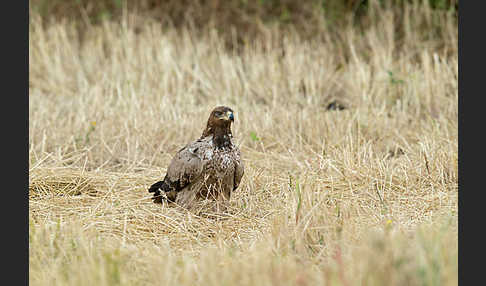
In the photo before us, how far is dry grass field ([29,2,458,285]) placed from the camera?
278 centimetres

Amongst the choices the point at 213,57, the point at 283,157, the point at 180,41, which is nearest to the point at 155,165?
the point at 283,157

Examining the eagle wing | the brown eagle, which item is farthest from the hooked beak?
the eagle wing

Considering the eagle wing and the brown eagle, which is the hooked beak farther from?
the eagle wing

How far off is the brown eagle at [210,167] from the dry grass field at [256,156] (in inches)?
7.1

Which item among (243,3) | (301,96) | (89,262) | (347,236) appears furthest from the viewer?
(243,3)

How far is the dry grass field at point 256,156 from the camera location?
2.78m

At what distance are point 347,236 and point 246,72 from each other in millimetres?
4882

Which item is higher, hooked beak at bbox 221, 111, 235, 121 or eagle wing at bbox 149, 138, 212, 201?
hooked beak at bbox 221, 111, 235, 121

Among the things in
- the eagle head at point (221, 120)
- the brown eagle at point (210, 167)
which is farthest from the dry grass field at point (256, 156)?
the eagle head at point (221, 120)

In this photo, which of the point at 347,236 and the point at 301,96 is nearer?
the point at 347,236

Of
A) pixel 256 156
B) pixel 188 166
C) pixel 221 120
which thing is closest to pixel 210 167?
pixel 188 166

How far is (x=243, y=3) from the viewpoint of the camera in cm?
983

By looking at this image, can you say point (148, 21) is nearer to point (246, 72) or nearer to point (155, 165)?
point (246, 72)

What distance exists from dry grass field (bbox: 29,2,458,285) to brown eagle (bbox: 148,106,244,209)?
0.18 m
